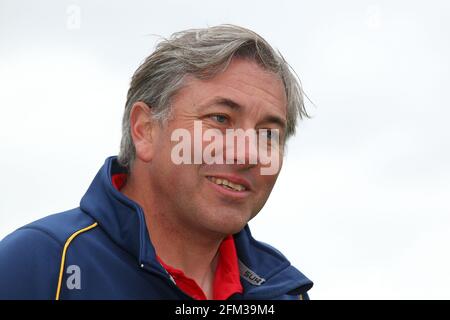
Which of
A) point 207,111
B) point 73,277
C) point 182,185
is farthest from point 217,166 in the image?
point 73,277

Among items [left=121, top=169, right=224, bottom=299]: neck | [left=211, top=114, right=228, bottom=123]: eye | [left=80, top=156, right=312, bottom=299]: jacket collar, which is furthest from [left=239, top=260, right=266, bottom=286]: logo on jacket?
[left=211, top=114, right=228, bottom=123]: eye

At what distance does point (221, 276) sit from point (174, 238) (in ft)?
1.81

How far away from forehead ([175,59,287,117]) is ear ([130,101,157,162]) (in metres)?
0.29

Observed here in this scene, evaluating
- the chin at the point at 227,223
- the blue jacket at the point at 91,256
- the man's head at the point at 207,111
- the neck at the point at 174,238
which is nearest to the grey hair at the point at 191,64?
the man's head at the point at 207,111

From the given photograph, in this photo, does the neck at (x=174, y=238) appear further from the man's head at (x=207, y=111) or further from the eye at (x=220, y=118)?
the eye at (x=220, y=118)

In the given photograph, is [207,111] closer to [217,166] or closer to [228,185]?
[217,166]

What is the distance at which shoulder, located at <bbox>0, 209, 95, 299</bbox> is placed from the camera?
3.79 m

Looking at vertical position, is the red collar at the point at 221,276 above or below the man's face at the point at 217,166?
below

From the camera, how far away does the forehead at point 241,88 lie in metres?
4.54

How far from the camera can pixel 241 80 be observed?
4.62 m

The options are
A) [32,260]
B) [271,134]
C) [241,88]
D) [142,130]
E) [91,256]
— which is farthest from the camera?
[142,130]

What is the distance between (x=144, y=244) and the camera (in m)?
4.23

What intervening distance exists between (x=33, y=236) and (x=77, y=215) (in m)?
0.47
